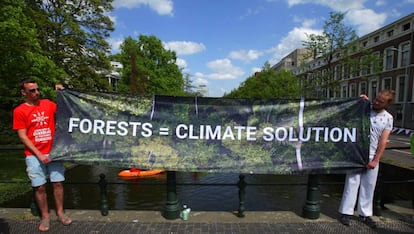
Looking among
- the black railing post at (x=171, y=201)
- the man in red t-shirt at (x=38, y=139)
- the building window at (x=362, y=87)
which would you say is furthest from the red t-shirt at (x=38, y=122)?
the building window at (x=362, y=87)

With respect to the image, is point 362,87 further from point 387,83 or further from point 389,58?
point 389,58

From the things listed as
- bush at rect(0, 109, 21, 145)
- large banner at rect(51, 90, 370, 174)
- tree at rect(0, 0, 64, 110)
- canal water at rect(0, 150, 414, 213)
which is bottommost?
canal water at rect(0, 150, 414, 213)

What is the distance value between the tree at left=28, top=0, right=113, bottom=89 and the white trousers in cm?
1598

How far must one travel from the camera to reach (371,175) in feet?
11.8

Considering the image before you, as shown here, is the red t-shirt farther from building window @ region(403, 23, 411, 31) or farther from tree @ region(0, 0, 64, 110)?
building window @ region(403, 23, 411, 31)

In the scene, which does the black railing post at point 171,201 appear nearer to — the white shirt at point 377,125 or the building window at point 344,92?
the white shirt at point 377,125

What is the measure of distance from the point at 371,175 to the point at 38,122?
4616 millimetres

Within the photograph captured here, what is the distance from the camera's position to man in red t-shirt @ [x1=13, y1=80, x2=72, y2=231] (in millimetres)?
3260

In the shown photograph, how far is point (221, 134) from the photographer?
3.78m

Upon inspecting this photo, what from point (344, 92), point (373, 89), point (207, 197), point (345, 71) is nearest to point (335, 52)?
point (345, 71)

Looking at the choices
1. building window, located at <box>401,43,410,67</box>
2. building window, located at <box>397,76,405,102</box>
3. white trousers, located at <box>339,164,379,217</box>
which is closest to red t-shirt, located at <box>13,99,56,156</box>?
white trousers, located at <box>339,164,379,217</box>

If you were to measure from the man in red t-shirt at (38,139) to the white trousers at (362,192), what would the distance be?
394 centimetres

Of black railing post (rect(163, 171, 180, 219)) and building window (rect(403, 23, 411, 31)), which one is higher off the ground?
building window (rect(403, 23, 411, 31))

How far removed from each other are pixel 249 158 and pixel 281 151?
1.59 ft
